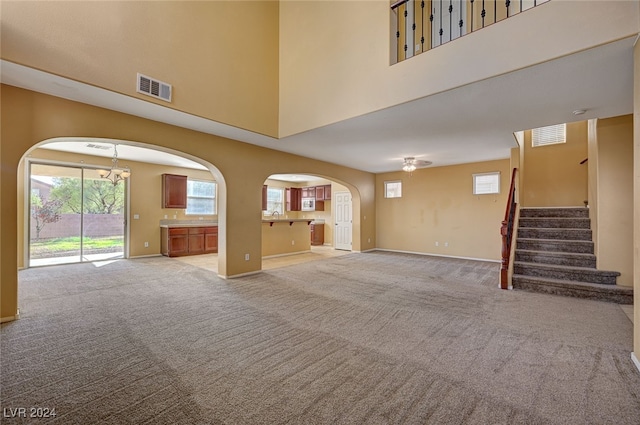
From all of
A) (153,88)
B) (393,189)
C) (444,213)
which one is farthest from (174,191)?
(444,213)

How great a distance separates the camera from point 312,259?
24.2 ft

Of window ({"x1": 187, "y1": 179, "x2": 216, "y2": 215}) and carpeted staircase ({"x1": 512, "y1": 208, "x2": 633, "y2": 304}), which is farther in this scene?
window ({"x1": 187, "y1": 179, "x2": 216, "y2": 215})

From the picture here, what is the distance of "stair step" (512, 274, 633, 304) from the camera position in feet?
12.2

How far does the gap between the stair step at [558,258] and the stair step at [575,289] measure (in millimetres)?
446

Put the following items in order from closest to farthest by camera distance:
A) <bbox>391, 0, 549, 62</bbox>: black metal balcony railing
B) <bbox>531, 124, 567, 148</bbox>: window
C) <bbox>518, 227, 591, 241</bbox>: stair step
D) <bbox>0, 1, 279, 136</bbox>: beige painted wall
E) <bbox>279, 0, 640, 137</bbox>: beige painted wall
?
<bbox>279, 0, 640, 137</bbox>: beige painted wall < <bbox>0, 1, 279, 136</bbox>: beige painted wall < <bbox>391, 0, 549, 62</bbox>: black metal balcony railing < <bbox>518, 227, 591, 241</bbox>: stair step < <bbox>531, 124, 567, 148</bbox>: window

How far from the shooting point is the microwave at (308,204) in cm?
1118

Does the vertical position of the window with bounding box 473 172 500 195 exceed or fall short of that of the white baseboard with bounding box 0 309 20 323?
it exceeds it

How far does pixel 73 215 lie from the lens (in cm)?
661

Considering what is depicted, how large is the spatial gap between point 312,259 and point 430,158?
13.6 ft

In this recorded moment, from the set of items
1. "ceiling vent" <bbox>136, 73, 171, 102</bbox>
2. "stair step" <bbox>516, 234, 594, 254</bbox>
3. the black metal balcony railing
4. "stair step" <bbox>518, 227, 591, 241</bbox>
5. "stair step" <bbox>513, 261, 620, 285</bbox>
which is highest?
the black metal balcony railing

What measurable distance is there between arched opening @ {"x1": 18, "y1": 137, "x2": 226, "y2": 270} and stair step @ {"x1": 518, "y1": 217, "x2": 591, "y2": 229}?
20.6ft

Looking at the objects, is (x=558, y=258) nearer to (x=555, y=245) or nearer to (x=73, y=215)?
(x=555, y=245)

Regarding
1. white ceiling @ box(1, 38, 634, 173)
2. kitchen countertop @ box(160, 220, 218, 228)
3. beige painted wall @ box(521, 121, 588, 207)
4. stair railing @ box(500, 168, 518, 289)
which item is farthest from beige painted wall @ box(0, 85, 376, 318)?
beige painted wall @ box(521, 121, 588, 207)

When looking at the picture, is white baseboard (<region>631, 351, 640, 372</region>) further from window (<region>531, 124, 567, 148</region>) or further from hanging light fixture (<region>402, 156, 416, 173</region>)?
window (<region>531, 124, 567, 148</region>)
